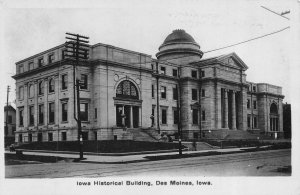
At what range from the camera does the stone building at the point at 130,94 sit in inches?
1437

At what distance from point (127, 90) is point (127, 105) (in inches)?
66.9

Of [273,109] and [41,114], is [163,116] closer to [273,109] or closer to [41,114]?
[41,114]

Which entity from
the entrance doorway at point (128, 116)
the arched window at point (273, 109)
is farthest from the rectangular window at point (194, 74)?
the arched window at point (273, 109)

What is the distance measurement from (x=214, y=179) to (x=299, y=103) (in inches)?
155

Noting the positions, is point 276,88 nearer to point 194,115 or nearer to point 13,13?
point 194,115

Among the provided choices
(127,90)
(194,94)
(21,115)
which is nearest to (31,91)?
(21,115)

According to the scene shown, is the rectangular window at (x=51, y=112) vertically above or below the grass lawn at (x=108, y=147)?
above

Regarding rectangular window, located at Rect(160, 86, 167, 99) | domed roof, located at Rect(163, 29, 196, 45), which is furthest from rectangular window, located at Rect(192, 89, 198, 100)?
domed roof, located at Rect(163, 29, 196, 45)

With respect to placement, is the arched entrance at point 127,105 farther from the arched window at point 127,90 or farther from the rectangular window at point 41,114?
the rectangular window at point 41,114

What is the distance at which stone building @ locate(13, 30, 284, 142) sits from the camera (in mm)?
36500

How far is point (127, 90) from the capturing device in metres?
39.2

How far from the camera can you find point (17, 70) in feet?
140

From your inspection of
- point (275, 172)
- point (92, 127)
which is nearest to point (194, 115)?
point (92, 127)

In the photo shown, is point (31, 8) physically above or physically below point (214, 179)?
above
